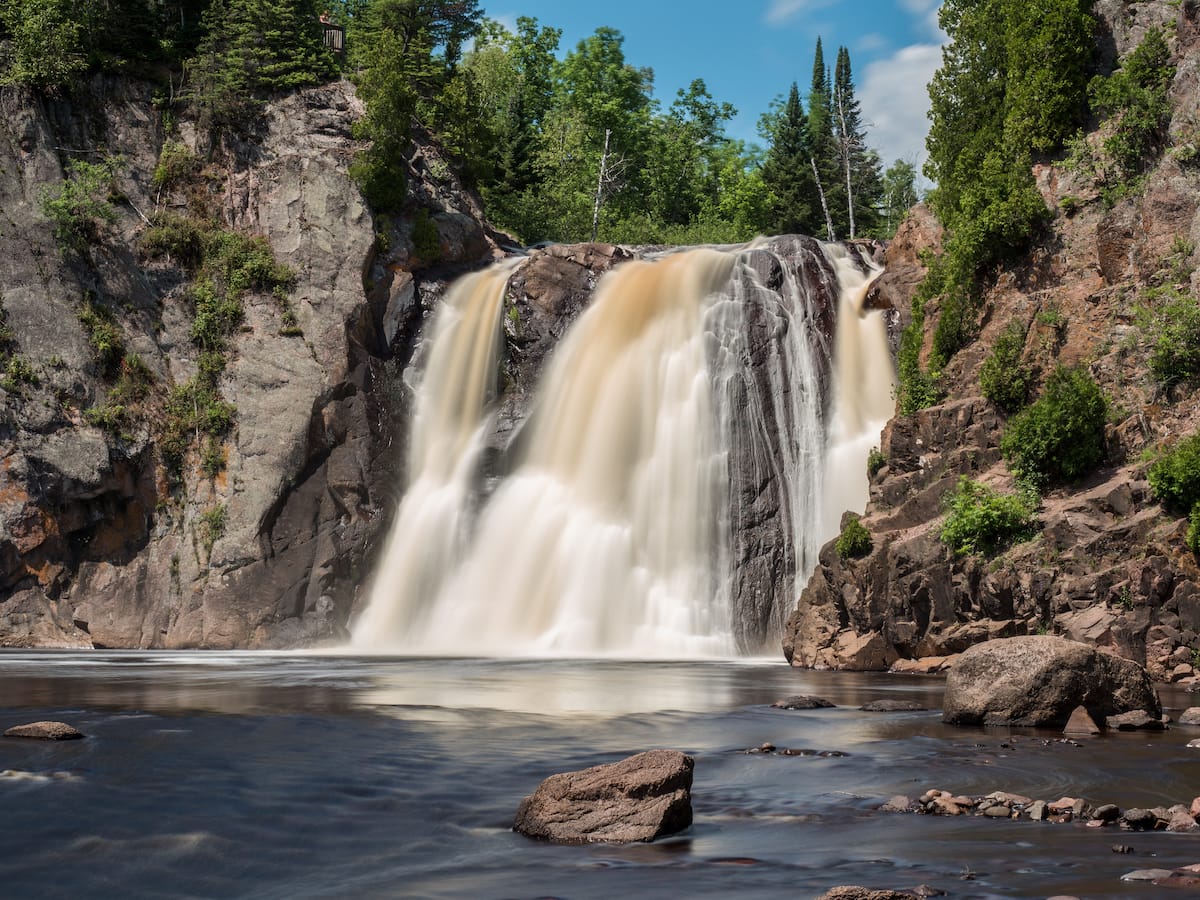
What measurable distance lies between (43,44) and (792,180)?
45520 millimetres

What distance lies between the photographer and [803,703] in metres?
18.1

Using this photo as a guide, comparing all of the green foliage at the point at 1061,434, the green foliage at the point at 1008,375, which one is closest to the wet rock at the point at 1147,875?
the green foliage at the point at 1061,434

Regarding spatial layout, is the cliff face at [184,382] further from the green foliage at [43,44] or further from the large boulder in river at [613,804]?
the large boulder in river at [613,804]

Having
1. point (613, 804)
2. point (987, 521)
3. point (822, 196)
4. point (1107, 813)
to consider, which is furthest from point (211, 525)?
point (822, 196)

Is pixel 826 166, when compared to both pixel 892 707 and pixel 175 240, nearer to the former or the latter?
pixel 175 240

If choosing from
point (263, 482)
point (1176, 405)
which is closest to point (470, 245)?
point (263, 482)

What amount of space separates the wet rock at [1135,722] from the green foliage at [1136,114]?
1847 centimetres

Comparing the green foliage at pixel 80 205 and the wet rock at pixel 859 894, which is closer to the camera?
the wet rock at pixel 859 894

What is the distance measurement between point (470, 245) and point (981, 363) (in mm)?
20483

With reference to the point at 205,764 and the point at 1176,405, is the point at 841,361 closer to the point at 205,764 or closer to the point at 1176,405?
the point at 1176,405

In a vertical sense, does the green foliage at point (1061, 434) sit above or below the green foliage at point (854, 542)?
above

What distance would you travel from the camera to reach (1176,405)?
25.4 m

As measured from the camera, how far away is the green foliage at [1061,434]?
25.6 m

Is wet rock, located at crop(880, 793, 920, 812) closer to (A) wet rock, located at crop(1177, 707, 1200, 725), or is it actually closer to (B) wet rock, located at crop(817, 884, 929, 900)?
(B) wet rock, located at crop(817, 884, 929, 900)
